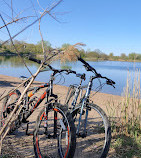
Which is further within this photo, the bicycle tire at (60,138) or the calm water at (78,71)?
the calm water at (78,71)

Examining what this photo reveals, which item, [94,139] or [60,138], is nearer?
[60,138]

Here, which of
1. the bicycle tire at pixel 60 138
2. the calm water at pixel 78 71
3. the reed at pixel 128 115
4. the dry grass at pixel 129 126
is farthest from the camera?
the reed at pixel 128 115

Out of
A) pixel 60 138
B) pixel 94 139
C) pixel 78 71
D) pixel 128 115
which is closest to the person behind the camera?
pixel 60 138

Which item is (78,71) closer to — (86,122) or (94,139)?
(94,139)

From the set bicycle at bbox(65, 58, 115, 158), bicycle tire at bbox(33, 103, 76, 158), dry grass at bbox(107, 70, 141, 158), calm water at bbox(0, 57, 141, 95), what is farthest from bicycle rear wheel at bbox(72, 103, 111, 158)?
calm water at bbox(0, 57, 141, 95)

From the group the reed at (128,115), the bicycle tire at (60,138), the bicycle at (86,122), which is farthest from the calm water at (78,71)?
the bicycle tire at (60,138)

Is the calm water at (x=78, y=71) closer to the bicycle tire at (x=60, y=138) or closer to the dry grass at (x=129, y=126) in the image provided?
the dry grass at (x=129, y=126)

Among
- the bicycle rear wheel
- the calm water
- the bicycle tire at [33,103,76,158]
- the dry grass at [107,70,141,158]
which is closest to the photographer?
the bicycle tire at [33,103,76,158]

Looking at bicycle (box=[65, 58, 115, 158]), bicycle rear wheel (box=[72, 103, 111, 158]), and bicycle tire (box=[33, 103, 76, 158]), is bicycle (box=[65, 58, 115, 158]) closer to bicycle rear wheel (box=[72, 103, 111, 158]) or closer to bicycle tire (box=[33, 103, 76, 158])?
bicycle rear wheel (box=[72, 103, 111, 158])

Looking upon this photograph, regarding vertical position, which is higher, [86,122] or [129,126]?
[86,122]

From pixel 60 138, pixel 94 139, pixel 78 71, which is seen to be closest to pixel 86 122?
pixel 94 139

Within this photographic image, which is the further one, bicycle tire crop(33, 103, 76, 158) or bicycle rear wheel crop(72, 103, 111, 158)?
bicycle rear wheel crop(72, 103, 111, 158)

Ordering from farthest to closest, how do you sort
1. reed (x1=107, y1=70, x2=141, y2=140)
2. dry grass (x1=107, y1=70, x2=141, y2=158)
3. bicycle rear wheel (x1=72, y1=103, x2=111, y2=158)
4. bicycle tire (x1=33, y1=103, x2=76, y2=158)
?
1. reed (x1=107, y1=70, x2=141, y2=140)
2. dry grass (x1=107, y1=70, x2=141, y2=158)
3. bicycle rear wheel (x1=72, y1=103, x2=111, y2=158)
4. bicycle tire (x1=33, y1=103, x2=76, y2=158)

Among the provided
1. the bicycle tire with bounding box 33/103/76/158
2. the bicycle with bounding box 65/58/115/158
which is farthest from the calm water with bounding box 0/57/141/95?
the bicycle tire with bounding box 33/103/76/158
